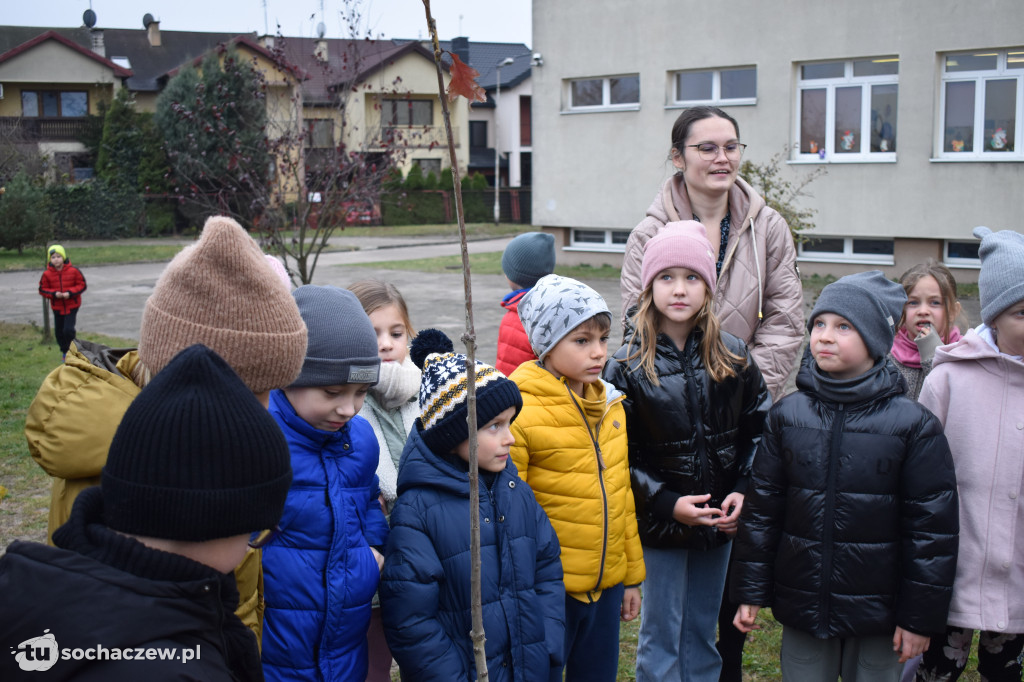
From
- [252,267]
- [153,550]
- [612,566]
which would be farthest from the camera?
[612,566]

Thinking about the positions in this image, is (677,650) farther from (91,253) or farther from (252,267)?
(91,253)

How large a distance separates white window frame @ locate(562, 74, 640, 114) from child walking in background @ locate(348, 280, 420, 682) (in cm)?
1572

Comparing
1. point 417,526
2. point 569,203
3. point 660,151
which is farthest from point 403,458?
point 569,203

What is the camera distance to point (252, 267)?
2.09 metres

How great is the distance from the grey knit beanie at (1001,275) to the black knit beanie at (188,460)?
8.37ft

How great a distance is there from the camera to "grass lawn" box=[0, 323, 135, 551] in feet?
18.2

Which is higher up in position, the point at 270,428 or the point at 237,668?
the point at 270,428

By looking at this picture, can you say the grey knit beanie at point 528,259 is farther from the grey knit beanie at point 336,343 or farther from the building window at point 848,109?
the building window at point 848,109

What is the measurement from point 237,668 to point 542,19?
62.3ft

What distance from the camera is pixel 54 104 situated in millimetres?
39750

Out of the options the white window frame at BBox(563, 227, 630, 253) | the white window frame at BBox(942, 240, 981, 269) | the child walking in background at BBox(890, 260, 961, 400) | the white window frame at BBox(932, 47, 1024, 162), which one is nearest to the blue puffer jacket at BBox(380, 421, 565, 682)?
the child walking in background at BBox(890, 260, 961, 400)

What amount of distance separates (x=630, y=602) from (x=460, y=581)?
90 centimetres

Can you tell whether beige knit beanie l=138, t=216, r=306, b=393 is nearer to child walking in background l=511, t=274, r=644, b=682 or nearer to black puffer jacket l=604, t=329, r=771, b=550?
child walking in background l=511, t=274, r=644, b=682

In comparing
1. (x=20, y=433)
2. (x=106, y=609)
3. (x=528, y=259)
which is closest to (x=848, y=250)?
(x=528, y=259)
